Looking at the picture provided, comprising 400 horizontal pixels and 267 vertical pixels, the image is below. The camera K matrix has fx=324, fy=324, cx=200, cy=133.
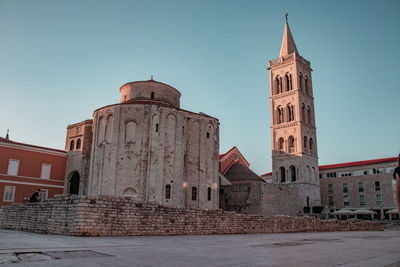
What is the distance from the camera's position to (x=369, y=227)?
25.1m

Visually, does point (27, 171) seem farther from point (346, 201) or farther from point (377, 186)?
point (377, 186)

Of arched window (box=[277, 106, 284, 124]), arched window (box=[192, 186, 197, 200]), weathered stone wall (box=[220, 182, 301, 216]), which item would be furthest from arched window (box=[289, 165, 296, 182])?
arched window (box=[192, 186, 197, 200])

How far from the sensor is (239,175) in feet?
128

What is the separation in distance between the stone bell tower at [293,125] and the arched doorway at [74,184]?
26.9m

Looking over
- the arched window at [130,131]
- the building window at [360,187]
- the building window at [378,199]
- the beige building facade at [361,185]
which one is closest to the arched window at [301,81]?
the beige building facade at [361,185]

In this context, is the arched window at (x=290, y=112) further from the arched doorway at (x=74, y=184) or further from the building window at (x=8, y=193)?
the building window at (x=8, y=193)

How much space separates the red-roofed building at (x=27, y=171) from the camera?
86.6ft

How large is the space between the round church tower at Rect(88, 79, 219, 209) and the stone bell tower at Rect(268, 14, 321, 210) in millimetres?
19365

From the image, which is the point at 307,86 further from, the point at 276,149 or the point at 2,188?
the point at 2,188

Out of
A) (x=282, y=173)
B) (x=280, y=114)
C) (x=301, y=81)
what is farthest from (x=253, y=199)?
(x=301, y=81)

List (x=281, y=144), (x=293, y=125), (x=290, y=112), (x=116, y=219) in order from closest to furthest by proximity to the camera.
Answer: (x=116, y=219), (x=293, y=125), (x=290, y=112), (x=281, y=144)

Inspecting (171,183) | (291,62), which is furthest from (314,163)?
(171,183)

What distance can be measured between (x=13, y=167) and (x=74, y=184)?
18.3 ft

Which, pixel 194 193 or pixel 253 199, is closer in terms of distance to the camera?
pixel 194 193
